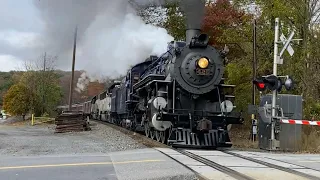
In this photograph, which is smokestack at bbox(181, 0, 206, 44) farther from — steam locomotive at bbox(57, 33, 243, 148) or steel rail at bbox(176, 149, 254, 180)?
steel rail at bbox(176, 149, 254, 180)

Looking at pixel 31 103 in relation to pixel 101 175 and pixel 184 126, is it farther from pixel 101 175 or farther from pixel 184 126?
pixel 101 175

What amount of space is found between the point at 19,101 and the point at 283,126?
108 ft

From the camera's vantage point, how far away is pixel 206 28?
26.3 metres

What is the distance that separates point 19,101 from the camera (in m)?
41.8

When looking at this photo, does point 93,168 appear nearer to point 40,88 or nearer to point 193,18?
point 193,18

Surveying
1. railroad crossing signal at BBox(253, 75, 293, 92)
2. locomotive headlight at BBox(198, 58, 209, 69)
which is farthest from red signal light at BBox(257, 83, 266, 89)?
locomotive headlight at BBox(198, 58, 209, 69)

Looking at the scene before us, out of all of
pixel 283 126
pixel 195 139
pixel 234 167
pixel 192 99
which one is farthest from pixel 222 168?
pixel 283 126

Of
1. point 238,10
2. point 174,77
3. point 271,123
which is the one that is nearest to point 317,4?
point 238,10

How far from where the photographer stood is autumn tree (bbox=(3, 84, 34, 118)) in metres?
41.8

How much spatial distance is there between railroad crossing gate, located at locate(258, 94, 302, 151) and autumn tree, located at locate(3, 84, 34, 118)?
31576mm

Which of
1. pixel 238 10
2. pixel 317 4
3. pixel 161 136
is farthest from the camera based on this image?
pixel 238 10

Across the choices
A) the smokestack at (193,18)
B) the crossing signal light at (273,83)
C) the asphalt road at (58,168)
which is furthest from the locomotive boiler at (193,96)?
the asphalt road at (58,168)

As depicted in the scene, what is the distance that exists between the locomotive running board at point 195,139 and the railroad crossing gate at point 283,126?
6.04 ft

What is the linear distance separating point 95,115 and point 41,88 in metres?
6.14
